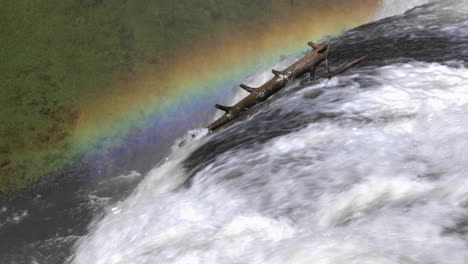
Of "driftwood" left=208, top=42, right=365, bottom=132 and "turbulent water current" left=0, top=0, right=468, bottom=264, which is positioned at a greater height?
"driftwood" left=208, top=42, right=365, bottom=132

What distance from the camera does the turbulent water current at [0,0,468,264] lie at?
1.94m

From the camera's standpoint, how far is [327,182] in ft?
8.11

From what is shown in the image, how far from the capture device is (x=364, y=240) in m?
1.89

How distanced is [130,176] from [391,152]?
10.7ft

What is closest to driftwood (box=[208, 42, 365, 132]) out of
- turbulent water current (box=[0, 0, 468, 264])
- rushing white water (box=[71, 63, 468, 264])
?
turbulent water current (box=[0, 0, 468, 264])

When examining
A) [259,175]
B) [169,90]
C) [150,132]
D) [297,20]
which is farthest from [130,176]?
[297,20]

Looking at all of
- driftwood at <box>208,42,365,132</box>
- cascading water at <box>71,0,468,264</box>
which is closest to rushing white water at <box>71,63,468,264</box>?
cascading water at <box>71,0,468,264</box>

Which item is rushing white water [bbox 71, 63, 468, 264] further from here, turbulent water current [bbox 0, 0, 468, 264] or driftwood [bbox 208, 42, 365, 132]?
driftwood [bbox 208, 42, 365, 132]

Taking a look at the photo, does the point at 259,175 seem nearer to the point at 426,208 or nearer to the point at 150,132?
the point at 426,208

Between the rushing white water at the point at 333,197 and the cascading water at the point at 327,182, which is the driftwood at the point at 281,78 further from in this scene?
the rushing white water at the point at 333,197

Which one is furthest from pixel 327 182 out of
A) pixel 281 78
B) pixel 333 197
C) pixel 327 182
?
pixel 281 78

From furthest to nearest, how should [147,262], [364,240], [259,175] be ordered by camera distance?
1. [259,175]
2. [147,262]
3. [364,240]

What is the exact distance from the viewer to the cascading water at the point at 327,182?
194cm

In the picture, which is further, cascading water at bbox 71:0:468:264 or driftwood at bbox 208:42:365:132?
driftwood at bbox 208:42:365:132
